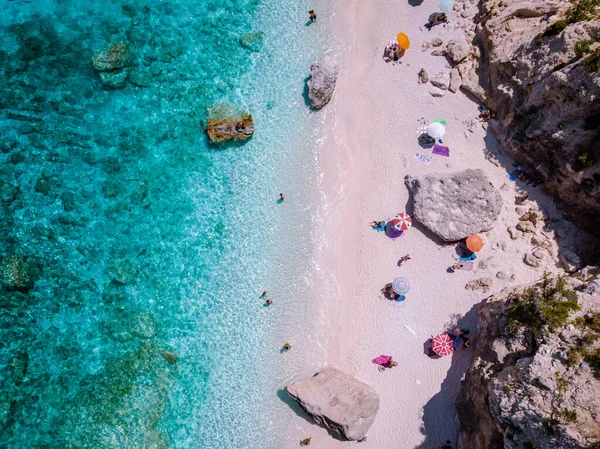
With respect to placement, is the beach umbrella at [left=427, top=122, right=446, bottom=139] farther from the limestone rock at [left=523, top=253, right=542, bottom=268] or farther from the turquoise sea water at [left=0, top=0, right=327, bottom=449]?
the limestone rock at [left=523, top=253, right=542, bottom=268]

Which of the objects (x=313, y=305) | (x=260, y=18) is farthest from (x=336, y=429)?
(x=260, y=18)

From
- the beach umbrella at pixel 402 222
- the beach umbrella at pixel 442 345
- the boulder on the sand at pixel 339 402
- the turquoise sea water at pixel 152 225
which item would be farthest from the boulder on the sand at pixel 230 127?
the beach umbrella at pixel 442 345

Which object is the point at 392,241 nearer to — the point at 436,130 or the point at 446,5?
the point at 436,130

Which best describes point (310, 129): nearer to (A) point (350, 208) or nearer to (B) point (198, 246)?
(A) point (350, 208)

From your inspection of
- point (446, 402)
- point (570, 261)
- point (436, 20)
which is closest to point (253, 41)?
point (436, 20)

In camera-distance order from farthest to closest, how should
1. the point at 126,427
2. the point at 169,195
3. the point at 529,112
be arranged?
the point at 169,195
the point at 126,427
the point at 529,112

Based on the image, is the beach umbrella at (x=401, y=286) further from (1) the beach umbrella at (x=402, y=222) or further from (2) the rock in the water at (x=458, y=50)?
(2) the rock in the water at (x=458, y=50)

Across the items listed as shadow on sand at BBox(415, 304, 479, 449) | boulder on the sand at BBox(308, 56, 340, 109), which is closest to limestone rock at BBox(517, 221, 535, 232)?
shadow on sand at BBox(415, 304, 479, 449)
